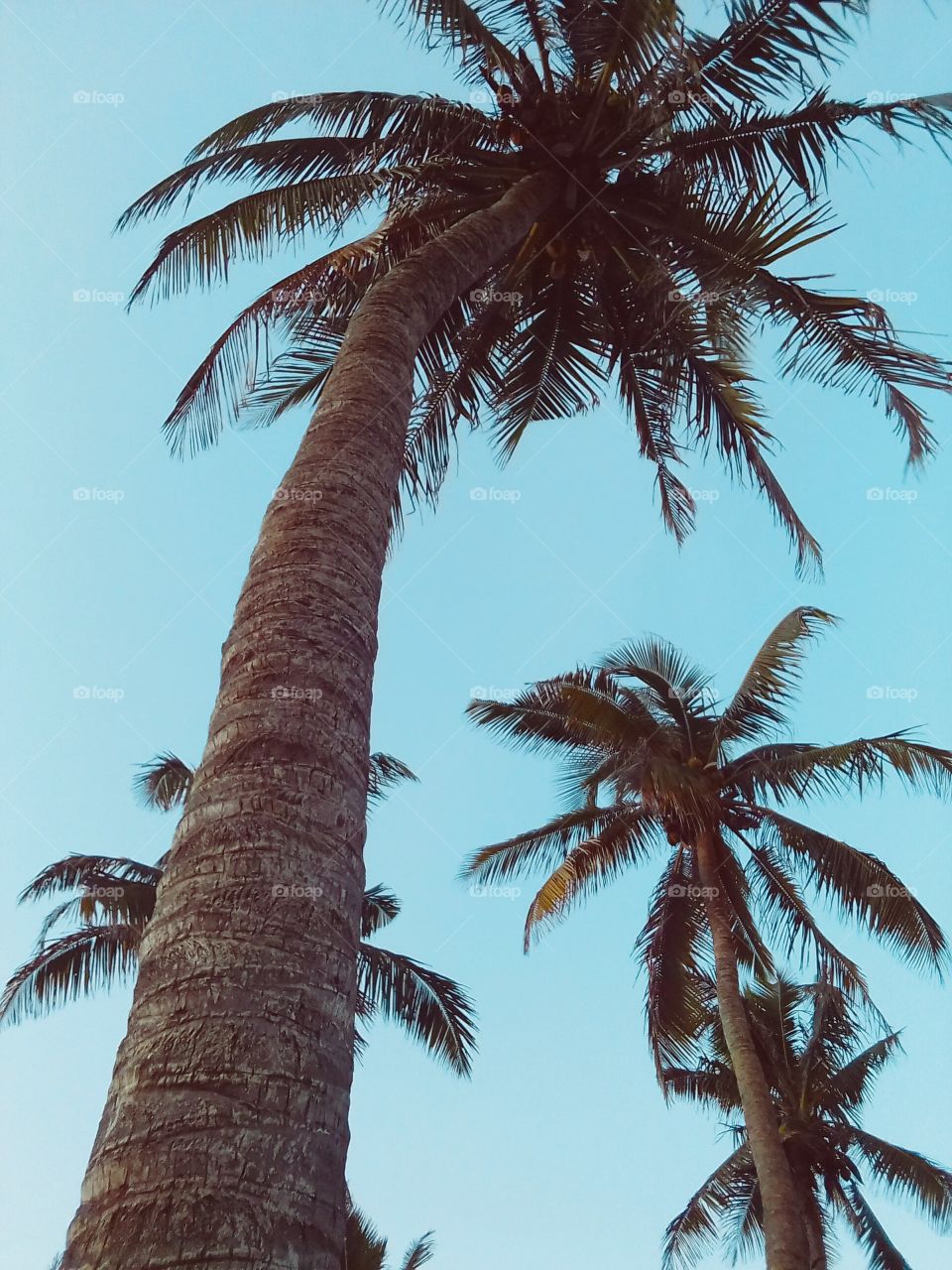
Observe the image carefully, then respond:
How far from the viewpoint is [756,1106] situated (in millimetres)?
11258

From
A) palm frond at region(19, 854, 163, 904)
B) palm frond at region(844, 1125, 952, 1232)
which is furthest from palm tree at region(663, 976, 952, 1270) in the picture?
palm frond at region(19, 854, 163, 904)

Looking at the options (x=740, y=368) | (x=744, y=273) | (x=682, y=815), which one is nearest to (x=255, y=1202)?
(x=744, y=273)

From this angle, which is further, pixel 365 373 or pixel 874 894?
pixel 874 894

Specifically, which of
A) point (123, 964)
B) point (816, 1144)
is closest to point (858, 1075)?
point (816, 1144)

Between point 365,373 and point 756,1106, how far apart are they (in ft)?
33.5

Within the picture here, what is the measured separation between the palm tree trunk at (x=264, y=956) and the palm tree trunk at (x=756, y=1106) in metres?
9.89

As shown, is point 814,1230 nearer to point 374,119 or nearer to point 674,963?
point 674,963

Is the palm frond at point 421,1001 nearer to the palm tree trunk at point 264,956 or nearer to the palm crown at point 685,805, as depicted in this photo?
the palm crown at point 685,805

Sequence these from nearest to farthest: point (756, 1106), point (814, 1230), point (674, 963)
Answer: point (756, 1106) < point (674, 963) < point (814, 1230)

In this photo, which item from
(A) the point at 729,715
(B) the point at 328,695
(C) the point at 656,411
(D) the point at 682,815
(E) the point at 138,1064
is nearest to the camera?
(E) the point at 138,1064

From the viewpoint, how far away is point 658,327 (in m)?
7.76

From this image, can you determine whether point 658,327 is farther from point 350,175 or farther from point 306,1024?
point 306,1024

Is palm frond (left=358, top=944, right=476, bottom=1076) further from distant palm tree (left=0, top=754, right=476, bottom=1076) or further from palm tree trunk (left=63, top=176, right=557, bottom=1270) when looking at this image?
palm tree trunk (left=63, top=176, right=557, bottom=1270)

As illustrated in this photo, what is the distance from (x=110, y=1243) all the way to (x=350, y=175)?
725cm
